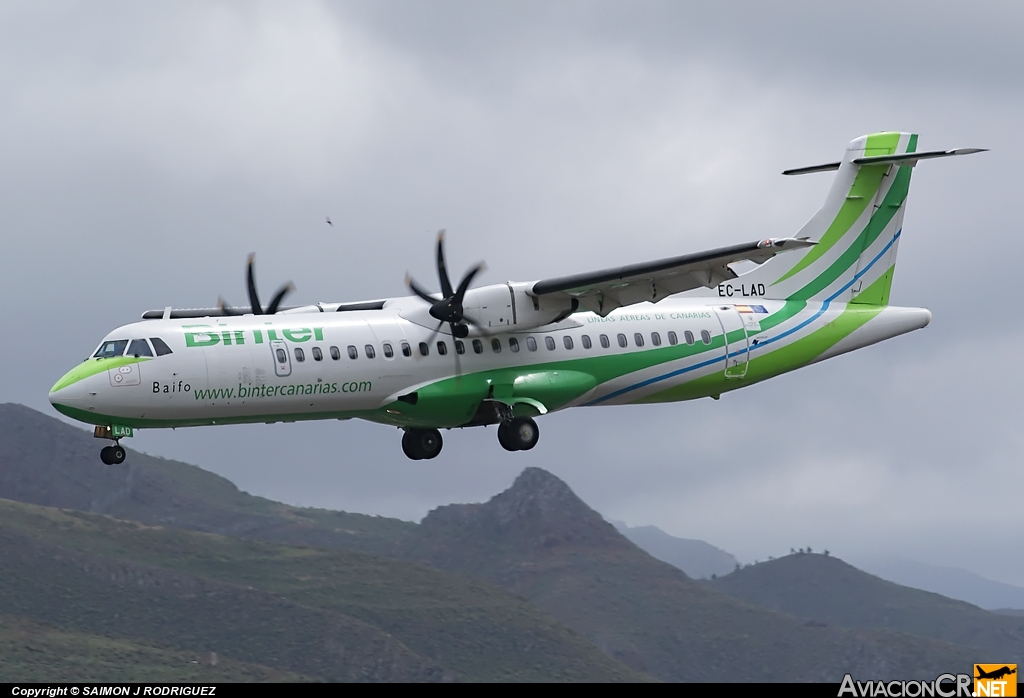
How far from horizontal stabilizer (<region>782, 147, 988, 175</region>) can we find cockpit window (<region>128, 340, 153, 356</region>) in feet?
73.1

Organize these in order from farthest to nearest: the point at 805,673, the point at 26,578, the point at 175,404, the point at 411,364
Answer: the point at 805,673, the point at 26,578, the point at 411,364, the point at 175,404

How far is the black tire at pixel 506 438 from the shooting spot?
39.5 metres

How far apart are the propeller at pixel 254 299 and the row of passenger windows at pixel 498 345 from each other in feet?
12.6

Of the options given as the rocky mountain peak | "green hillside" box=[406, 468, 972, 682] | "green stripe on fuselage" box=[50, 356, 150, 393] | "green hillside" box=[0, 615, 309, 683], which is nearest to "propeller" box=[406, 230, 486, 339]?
"green stripe on fuselage" box=[50, 356, 150, 393]

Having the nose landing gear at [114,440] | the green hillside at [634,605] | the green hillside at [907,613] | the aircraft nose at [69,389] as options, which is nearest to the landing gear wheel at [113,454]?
the nose landing gear at [114,440]

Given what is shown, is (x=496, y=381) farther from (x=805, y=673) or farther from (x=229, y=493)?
(x=229, y=493)

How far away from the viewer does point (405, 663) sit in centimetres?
11450

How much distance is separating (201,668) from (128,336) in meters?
70.1

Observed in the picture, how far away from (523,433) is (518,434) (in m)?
0.15

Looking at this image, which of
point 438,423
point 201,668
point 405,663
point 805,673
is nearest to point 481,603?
point 405,663

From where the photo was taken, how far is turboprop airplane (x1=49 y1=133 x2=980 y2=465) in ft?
117

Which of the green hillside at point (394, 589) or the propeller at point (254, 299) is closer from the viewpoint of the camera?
the propeller at point (254, 299)

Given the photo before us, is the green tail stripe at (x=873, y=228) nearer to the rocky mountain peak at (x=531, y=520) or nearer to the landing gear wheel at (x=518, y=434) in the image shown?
the landing gear wheel at (x=518, y=434)

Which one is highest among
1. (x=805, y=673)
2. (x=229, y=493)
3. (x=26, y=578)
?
(x=229, y=493)
